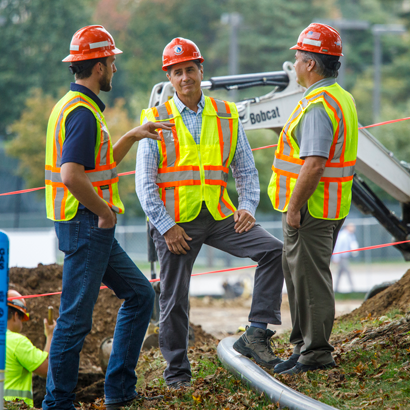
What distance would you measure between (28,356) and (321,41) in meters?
3.61

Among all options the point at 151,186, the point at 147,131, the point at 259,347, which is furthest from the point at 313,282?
the point at 147,131

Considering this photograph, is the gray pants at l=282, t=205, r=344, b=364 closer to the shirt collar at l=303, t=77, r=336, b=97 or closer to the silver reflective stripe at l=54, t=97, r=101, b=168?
the shirt collar at l=303, t=77, r=336, b=97

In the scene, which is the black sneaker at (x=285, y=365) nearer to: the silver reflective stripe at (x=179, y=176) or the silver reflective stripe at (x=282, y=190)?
the silver reflective stripe at (x=282, y=190)

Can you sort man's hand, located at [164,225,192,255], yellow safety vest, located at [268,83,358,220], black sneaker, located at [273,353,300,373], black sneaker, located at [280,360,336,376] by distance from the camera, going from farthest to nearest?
man's hand, located at [164,225,192,255] → black sneaker, located at [273,353,300,373] → black sneaker, located at [280,360,336,376] → yellow safety vest, located at [268,83,358,220]

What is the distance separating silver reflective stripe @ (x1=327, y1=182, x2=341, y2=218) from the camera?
4.21m

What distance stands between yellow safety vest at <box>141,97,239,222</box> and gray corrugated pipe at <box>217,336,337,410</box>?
3.55ft

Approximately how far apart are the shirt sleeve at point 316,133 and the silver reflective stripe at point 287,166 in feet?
0.82

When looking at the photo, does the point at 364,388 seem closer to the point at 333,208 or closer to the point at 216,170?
the point at 333,208

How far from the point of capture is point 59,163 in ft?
12.7

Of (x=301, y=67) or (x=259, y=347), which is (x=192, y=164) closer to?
(x=301, y=67)

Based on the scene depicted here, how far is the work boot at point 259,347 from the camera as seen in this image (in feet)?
14.6

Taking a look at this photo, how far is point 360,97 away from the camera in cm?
3719

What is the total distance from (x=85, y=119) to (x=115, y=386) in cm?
191

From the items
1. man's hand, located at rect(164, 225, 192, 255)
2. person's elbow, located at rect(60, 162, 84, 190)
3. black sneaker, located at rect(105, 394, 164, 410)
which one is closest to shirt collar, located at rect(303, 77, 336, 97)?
man's hand, located at rect(164, 225, 192, 255)
